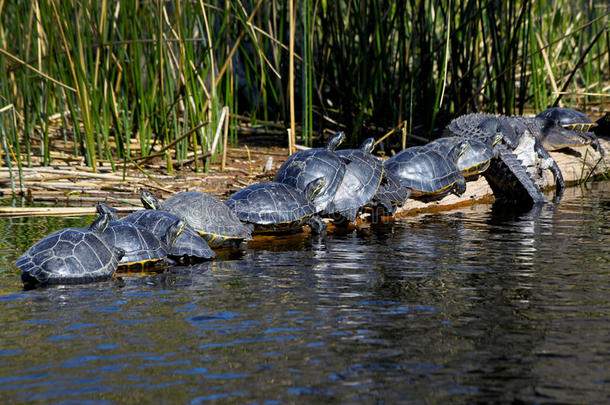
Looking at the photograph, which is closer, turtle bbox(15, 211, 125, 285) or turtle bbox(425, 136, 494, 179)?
turtle bbox(15, 211, 125, 285)

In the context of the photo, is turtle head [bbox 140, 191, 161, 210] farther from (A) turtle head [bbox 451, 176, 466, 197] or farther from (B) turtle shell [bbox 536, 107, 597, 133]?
(B) turtle shell [bbox 536, 107, 597, 133]

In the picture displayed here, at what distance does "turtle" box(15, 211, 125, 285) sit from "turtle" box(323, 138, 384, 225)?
2282mm

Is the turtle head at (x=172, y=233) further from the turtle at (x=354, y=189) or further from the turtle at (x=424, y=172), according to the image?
the turtle at (x=424, y=172)

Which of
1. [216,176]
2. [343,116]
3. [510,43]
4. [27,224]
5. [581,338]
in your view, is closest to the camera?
[581,338]

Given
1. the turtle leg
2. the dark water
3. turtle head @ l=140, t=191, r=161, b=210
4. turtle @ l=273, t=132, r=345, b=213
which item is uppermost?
turtle @ l=273, t=132, r=345, b=213

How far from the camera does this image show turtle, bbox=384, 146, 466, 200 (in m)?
6.81

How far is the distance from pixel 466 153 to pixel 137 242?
3960mm

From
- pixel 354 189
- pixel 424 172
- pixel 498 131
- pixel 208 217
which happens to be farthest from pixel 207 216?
pixel 498 131

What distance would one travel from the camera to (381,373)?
2787 mm

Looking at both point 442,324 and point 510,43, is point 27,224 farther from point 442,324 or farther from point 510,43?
point 510,43

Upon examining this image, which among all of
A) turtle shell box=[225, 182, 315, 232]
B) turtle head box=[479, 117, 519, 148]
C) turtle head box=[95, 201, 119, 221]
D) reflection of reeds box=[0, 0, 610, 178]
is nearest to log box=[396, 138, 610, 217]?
turtle head box=[479, 117, 519, 148]

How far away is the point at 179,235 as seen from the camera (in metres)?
4.91

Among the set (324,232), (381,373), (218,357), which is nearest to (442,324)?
(381,373)

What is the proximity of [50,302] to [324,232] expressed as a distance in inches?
109
